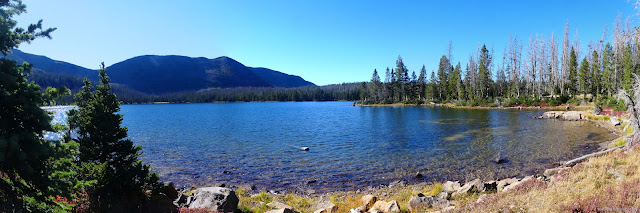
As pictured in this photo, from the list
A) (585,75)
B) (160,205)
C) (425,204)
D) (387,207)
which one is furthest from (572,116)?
(160,205)

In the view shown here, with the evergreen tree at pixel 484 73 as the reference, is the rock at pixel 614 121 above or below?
below

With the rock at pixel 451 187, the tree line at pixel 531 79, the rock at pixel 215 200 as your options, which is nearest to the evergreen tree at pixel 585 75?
the tree line at pixel 531 79

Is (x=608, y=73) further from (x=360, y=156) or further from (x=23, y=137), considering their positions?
(x=23, y=137)

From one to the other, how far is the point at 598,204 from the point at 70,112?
17845 mm

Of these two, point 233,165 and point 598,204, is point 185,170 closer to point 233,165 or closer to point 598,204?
point 233,165

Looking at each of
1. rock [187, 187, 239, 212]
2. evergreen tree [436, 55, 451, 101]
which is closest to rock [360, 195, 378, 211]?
rock [187, 187, 239, 212]

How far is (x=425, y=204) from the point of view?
1060 cm

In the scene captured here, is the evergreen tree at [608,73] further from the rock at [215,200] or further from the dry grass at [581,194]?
the rock at [215,200]

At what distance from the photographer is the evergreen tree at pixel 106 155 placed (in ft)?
34.5

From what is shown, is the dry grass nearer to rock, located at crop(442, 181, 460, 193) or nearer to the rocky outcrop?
rock, located at crop(442, 181, 460, 193)

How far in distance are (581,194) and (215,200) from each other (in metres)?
11.6

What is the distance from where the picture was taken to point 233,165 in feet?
73.6

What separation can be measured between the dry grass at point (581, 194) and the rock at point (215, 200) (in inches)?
318

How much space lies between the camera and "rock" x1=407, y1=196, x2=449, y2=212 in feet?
34.1
